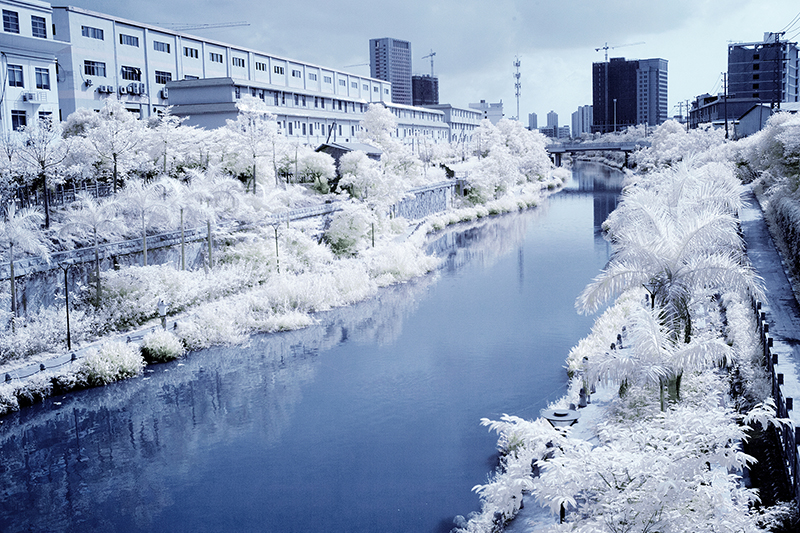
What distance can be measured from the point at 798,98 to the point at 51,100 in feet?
434

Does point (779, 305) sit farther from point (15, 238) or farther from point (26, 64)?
point (26, 64)

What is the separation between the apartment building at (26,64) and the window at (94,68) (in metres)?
12.0

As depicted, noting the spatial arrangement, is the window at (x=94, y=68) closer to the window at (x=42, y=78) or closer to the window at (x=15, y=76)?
the window at (x=42, y=78)

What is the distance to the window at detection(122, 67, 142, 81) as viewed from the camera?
54938mm

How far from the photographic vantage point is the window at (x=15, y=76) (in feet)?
121

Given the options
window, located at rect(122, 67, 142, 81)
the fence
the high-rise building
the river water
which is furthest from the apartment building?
the high-rise building

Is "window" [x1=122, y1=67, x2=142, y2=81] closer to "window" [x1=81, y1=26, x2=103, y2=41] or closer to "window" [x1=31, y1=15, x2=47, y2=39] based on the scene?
"window" [x1=81, y1=26, x2=103, y2=41]

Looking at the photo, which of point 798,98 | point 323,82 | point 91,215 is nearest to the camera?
point 91,215

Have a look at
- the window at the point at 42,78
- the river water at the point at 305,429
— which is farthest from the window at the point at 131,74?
the river water at the point at 305,429

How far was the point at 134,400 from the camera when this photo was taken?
2030cm

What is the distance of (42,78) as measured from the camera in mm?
38844

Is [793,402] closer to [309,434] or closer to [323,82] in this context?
[309,434]

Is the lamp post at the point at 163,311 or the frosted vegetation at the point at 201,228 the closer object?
the frosted vegetation at the point at 201,228

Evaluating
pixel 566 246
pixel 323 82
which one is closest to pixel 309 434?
pixel 566 246
